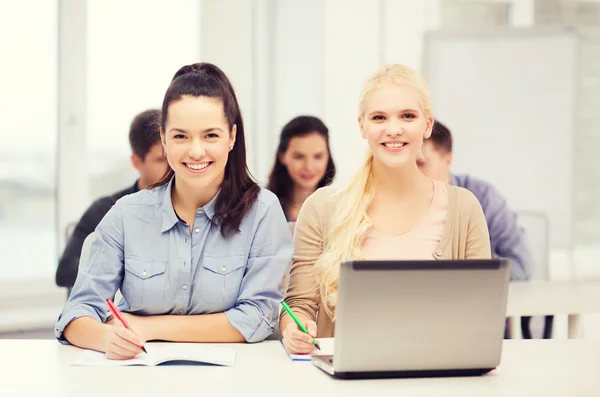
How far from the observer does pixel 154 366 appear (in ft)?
5.30

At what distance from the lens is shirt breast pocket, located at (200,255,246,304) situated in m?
1.94

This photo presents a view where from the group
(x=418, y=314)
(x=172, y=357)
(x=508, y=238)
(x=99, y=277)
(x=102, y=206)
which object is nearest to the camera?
(x=418, y=314)

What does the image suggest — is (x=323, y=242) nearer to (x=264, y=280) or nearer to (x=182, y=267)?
(x=264, y=280)

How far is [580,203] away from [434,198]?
385 centimetres

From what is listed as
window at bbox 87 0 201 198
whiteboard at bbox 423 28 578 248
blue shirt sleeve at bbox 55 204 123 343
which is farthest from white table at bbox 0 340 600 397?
whiteboard at bbox 423 28 578 248

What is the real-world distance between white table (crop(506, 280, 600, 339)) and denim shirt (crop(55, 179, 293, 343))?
1214 mm

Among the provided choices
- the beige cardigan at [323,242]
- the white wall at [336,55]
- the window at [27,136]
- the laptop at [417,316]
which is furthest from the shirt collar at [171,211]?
the white wall at [336,55]

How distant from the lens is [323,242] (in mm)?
2078

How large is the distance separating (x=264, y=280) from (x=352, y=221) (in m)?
0.27

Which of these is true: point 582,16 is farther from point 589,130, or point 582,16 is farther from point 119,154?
point 119,154

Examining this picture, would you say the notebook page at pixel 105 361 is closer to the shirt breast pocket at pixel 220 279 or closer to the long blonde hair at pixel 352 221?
the shirt breast pocket at pixel 220 279

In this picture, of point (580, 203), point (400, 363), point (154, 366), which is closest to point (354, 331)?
point (400, 363)

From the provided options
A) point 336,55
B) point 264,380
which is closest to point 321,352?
point 264,380

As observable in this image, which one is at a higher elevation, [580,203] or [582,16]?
[582,16]
